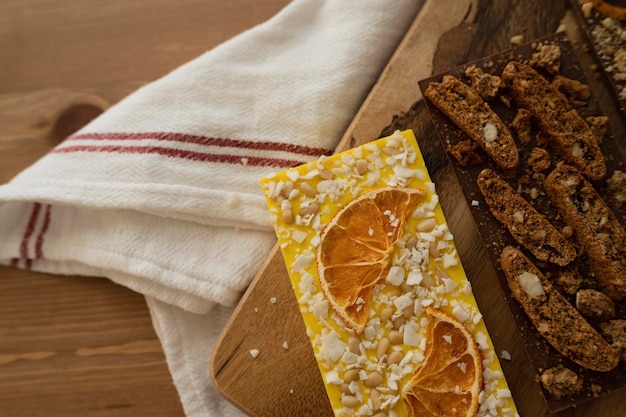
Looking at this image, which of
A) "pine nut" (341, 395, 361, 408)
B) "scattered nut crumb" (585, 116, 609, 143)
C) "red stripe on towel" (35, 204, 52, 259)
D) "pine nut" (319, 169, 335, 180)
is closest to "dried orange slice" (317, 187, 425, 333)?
"pine nut" (319, 169, 335, 180)

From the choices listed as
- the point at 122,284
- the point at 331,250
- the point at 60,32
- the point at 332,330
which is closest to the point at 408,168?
the point at 331,250

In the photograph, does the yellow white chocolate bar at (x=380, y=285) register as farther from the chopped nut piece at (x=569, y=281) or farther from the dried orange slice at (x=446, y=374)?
the chopped nut piece at (x=569, y=281)

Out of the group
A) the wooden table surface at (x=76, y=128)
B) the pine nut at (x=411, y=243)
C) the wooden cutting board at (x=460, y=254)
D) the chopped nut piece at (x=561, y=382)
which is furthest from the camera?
the wooden table surface at (x=76, y=128)

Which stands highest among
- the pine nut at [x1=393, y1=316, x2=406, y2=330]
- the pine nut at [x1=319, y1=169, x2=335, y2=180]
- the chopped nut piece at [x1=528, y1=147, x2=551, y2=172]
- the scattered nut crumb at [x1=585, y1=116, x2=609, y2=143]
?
the scattered nut crumb at [x1=585, y1=116, x2=609, y2=143]

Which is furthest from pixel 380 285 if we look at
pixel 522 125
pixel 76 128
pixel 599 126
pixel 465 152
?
pixel 76 128

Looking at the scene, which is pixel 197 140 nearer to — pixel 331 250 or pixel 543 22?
pixel 331 250

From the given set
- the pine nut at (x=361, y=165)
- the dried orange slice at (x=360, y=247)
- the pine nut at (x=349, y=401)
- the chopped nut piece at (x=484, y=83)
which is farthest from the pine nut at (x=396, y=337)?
the chopped nut piece at (x=484, y=83)

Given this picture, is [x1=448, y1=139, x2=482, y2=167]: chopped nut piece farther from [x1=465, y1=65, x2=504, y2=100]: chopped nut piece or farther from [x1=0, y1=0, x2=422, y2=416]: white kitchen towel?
[x1=0, y1=0, x2=422, y2=416]: white kitchen towel
